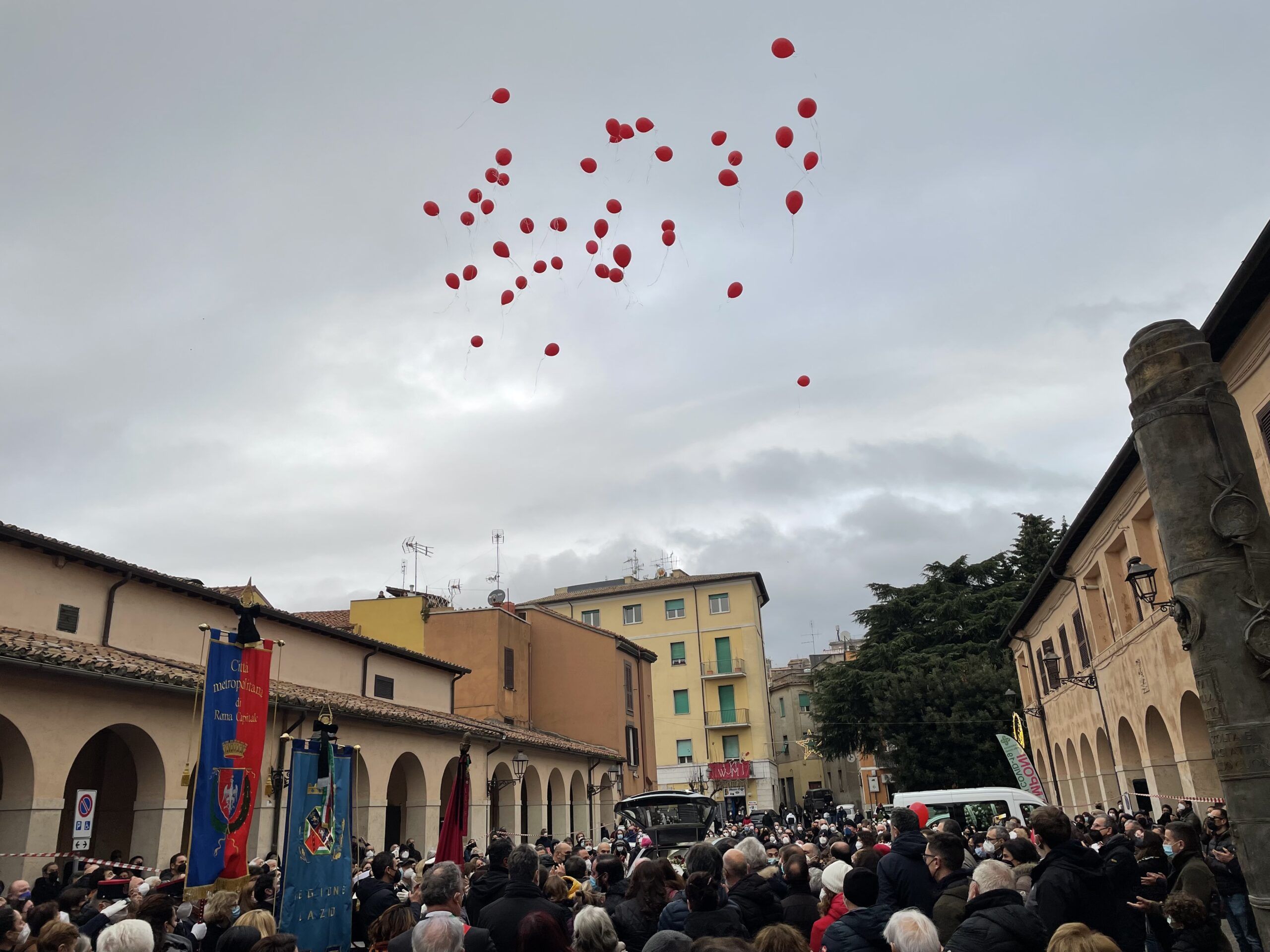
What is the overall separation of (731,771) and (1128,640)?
113 ft

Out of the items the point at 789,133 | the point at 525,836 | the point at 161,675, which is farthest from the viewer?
the point at 525,836

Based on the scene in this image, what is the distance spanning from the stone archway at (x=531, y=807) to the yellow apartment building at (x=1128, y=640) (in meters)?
14.6

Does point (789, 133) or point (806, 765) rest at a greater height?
point (789, 133)

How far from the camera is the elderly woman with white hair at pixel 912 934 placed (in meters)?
3.86

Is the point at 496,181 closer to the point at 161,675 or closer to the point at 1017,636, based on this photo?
the point at 161,675

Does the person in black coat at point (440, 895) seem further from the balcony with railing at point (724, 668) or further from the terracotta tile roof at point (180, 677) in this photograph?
the balcony with railing at point (724, 668)

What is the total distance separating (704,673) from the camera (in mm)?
52500

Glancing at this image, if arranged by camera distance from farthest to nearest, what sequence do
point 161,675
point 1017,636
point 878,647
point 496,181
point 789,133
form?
point 878,647, point 1017,636, point 161,675, point 496,181, point 789,133

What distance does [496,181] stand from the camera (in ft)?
31.6

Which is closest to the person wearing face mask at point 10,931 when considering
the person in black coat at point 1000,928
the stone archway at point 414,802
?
the person in black coat at point 1000,928

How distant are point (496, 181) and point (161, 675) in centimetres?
860

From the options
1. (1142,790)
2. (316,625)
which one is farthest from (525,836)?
(1142,790)

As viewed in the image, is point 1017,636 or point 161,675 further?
point 1017,636

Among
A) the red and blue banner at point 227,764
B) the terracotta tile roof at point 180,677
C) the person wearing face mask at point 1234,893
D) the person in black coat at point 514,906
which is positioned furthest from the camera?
the terracotta tile roof at point 180,677
